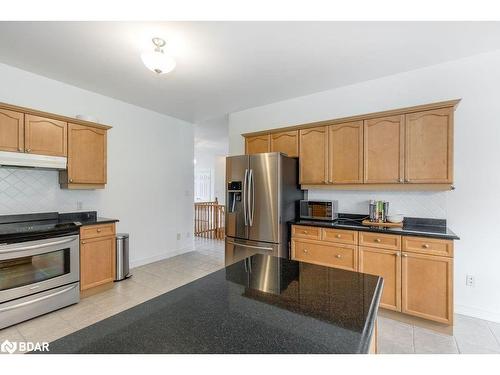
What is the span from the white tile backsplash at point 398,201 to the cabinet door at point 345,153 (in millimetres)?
371

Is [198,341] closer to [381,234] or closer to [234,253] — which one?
[381,234]

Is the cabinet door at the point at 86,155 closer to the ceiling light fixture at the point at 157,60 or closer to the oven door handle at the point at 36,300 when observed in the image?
the oven door handle at the point at 36,300

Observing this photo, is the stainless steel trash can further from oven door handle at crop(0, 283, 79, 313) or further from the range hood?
the range hood

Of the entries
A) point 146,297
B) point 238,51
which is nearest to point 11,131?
point 146,297

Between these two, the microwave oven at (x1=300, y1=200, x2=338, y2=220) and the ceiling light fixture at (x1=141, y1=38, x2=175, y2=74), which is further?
the microwave oven at (x1=300, y1=200, x2=338, y2=220)

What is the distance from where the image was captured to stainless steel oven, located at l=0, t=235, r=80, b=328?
228 cm

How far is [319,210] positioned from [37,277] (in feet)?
10.5

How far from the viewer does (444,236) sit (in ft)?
7.26

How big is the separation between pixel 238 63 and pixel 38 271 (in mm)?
3014

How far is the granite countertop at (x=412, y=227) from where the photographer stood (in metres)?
2.30

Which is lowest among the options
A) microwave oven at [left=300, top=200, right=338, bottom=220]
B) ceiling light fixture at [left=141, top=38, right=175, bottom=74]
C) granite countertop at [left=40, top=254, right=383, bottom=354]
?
granite countertop at [left=40, top=254, right=383, bottom=354]

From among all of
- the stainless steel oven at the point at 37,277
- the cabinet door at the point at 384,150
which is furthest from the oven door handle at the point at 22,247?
the cabinet door at the point at 384,150

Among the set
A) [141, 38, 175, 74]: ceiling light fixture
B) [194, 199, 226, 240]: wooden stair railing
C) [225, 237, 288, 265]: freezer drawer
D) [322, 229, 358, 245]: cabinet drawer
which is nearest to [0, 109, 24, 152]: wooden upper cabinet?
[141, 38, 175, 74]: ceiling light fixture

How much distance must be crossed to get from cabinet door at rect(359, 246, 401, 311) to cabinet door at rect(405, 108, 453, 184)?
33.0 inches
